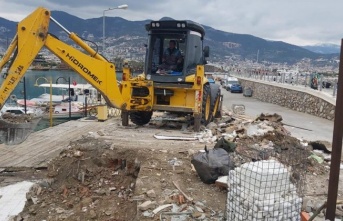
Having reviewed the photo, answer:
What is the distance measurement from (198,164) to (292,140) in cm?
357

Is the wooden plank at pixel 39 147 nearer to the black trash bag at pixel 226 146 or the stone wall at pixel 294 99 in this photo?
the black trash bag at pixel 226 146

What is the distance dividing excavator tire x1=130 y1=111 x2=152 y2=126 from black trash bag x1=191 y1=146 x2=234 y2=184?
5.84 meters

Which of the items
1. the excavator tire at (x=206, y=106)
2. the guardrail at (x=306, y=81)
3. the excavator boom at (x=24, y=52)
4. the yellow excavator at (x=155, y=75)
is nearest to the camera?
the excavator boom at (x=24, y=52)

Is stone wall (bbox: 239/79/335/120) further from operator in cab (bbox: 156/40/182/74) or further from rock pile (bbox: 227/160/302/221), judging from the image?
rock pile (bbox: 227/160/302/221)

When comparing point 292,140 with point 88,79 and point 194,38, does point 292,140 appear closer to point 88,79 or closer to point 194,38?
point 194,38

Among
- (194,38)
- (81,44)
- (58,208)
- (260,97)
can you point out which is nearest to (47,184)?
(58,208)

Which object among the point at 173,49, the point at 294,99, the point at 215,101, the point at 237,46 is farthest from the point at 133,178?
the point at 237,46

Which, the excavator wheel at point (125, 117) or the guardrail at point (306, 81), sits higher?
the guardrail at point (306, 81)

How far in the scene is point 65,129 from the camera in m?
13.9

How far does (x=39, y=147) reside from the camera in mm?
10750

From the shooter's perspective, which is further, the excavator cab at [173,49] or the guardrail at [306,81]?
the guardrail at [306,81]

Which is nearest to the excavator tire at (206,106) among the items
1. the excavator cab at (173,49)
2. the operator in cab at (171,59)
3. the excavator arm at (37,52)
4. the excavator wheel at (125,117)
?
the excavator cab at (173,49)

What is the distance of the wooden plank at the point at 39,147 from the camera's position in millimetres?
9359

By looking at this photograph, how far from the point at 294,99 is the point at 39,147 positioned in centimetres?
1681
